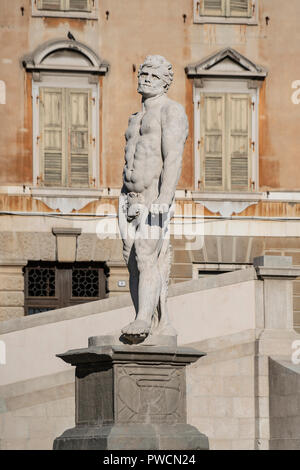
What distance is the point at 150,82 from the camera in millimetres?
15508

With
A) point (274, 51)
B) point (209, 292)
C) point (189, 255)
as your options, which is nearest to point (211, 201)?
point (189, 255)

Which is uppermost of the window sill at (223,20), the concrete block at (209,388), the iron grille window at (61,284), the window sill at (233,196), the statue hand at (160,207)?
the window sill at (223,20)

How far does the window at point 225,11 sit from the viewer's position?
28297 millimetres

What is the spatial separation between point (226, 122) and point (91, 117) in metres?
2.63

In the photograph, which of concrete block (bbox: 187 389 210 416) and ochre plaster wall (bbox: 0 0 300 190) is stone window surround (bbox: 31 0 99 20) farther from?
concrete block (bbox: 187 389 210 416)

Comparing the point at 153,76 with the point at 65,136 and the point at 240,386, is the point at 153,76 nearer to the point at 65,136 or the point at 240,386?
the point at 240,386

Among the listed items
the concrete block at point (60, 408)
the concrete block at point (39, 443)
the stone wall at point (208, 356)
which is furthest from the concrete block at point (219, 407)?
the concrete block at point (39, 443)

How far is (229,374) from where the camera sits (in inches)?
774

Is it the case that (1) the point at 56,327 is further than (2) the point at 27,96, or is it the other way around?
(2) the point at 27,96

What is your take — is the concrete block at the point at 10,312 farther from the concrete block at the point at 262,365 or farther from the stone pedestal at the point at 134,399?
the stone pedestal at the point at 134,399

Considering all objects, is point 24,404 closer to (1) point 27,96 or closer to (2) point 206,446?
(2) point 206,446

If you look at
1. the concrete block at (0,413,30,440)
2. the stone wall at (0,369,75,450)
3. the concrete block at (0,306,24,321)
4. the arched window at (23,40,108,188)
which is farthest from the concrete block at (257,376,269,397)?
the arched window at (23,40,108,188)

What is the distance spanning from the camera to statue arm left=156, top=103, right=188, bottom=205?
15.1 metres
